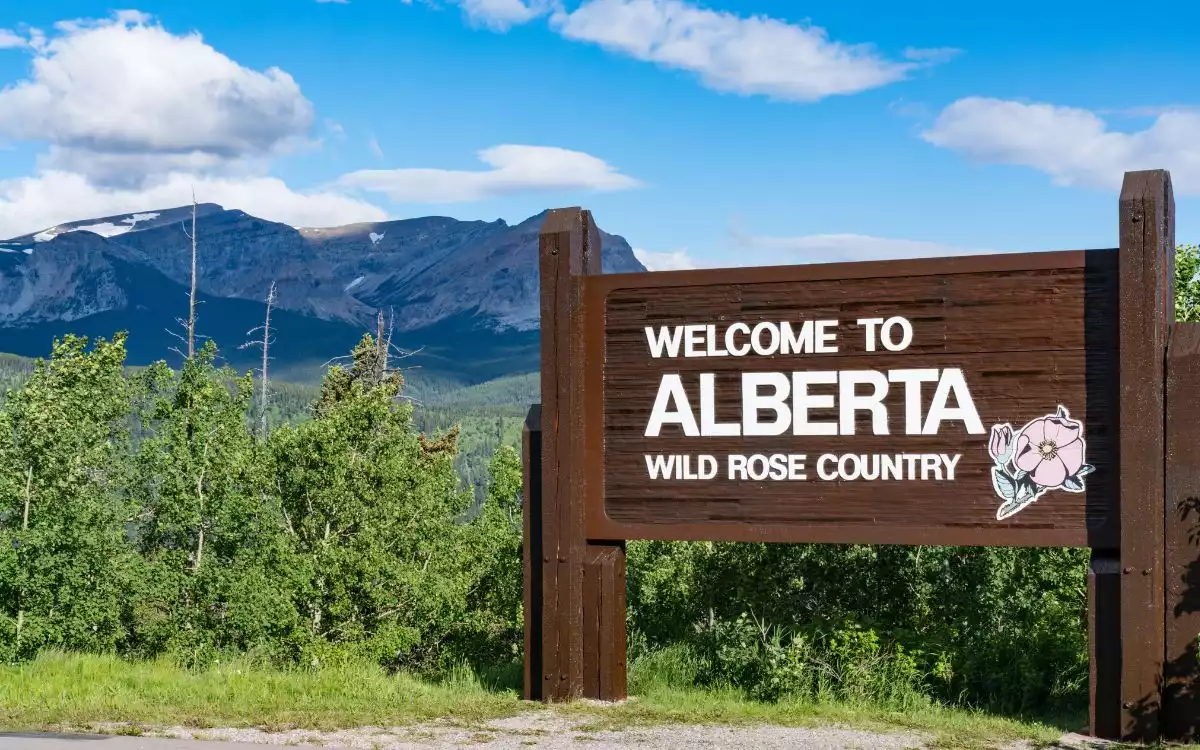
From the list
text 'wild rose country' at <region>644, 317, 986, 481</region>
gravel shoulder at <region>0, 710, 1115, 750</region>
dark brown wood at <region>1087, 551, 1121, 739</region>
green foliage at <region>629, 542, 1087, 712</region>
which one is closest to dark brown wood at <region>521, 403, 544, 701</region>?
text 'wild rose country' at <region>644, 317, 986, 481</region>

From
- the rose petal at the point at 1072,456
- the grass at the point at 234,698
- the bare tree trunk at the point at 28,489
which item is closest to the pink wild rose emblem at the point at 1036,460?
the rose petal at the point at 1072,456

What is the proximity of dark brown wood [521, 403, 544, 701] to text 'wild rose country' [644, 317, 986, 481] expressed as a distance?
110 cm

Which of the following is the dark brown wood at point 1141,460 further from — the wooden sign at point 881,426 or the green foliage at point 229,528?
the green foliage at point 229,528

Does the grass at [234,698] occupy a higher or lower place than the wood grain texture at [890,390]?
lower

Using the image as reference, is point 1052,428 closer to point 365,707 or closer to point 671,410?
point 671,410

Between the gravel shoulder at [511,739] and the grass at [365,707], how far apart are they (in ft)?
0.48

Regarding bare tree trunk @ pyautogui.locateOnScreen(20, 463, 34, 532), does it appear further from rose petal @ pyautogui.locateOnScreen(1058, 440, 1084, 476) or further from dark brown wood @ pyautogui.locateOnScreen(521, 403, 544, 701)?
rose petal @ pyautogui.locateOnScreen(1058, 440, 1084, 476)

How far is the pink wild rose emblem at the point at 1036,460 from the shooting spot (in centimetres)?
1023

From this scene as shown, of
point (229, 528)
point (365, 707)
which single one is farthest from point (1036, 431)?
point (229, 528)

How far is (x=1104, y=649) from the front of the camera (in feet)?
33.0

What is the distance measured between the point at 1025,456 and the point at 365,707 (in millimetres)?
6073

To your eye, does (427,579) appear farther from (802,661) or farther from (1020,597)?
(802,661)

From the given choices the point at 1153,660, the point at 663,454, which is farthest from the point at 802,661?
the point at 1153,660

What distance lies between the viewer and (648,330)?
452 inches
